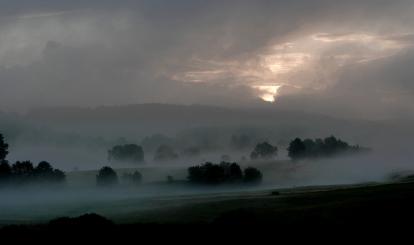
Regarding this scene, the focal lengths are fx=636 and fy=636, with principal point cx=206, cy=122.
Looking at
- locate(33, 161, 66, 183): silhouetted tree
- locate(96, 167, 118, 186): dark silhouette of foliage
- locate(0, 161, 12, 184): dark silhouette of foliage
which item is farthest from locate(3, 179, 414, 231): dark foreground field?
locate(96, 167, 118, 186): dark silhouette of foliage

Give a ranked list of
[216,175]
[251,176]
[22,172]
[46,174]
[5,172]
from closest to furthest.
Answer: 1. [5,172]
2. [22,172]
3. [46,174]
4. [216,175]
5. [251,176]

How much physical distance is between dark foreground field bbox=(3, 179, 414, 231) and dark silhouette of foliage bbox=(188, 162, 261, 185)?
2948 inches

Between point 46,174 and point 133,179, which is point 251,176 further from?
point 46,174

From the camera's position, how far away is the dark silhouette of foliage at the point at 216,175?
15888 centimetres

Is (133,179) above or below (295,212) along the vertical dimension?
above

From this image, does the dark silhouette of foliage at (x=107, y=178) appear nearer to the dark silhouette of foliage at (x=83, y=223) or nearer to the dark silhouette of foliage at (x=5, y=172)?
the dark silhouette of foliage at (x=5, y=172)

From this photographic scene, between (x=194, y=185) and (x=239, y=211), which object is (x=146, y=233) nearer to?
(x=239, y=211)

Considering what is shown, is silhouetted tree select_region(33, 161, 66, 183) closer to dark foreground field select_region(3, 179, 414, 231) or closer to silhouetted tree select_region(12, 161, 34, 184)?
silhouetted tree select_region(12, 161, 34, 184)

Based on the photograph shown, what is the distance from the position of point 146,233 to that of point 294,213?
16305mm

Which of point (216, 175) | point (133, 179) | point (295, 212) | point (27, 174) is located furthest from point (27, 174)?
point (295, 212)

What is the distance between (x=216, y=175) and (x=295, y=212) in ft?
299

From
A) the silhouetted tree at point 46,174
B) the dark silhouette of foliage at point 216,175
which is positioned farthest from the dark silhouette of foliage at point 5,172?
the dark silhouette of foliage at point 216,175

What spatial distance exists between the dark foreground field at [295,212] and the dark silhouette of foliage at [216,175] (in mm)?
74885

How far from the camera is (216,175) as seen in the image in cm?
15925
